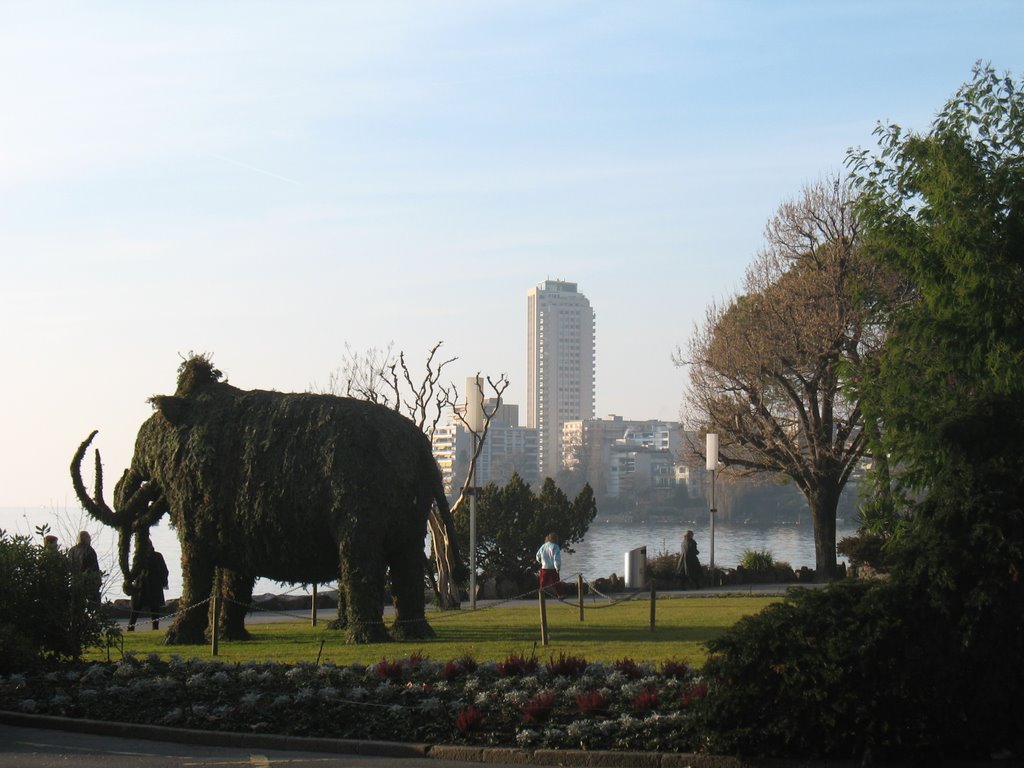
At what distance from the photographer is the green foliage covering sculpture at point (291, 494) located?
19.3m

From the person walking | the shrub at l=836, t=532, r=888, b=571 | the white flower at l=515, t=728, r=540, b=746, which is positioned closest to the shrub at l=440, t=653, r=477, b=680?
the white flower at l=515, t=728, r=540, b=746

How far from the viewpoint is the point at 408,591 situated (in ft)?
67.2

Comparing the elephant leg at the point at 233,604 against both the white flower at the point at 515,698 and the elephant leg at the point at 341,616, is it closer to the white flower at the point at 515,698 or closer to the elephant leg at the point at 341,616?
the elephant leg at the point at 341,616

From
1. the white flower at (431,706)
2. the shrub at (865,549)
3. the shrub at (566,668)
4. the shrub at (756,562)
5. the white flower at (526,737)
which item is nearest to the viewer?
the white flower at (526,737)

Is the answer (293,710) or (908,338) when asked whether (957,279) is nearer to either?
(908,338)

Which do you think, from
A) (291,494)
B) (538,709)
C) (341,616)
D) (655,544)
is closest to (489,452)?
(655,544)

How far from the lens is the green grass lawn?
17562 mm

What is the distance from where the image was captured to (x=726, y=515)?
382 ft

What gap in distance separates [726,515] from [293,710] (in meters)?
106

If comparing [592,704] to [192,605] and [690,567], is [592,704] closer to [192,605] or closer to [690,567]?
[192,605]

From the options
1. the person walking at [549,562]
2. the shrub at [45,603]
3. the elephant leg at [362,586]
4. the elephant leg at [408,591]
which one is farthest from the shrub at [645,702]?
the person walking at [549,562]

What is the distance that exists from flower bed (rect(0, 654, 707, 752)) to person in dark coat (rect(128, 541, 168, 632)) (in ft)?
31.0

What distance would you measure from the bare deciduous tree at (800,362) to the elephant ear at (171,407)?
884 inches

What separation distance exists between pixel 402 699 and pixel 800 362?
28281 mm
